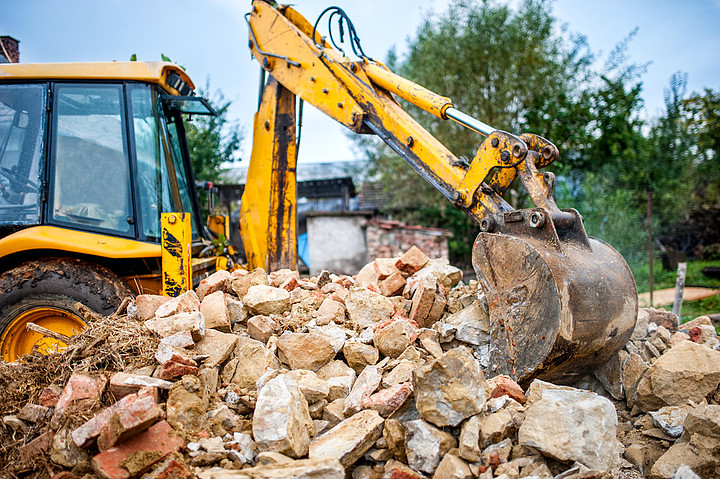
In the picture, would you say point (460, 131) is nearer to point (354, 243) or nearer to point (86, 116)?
point (354, 243)

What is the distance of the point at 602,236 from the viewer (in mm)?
8914

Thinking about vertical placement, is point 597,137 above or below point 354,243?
above

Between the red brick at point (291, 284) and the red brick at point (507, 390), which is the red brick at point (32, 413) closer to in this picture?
the red brick at point (291, 284)

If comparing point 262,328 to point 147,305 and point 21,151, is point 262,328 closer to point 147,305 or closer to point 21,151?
point 147,305

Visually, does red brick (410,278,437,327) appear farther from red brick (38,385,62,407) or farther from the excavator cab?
red brick (38,385,62,407)

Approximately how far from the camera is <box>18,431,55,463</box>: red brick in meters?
2.17

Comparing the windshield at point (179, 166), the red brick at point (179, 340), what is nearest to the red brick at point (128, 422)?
the red brick at point (179, 340)

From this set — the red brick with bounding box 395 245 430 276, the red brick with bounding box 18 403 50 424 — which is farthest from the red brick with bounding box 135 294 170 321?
the red brick with bounding box 395 245 430 276

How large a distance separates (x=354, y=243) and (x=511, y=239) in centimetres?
953

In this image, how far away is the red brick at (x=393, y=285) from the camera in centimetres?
379

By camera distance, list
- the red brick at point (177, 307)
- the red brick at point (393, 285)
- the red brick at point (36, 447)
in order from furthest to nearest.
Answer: the red brick at point (393, 285)
the red brick at point (177, 307)
the red brick at point (36, 447)

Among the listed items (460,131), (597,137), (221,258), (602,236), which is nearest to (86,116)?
(221,258)

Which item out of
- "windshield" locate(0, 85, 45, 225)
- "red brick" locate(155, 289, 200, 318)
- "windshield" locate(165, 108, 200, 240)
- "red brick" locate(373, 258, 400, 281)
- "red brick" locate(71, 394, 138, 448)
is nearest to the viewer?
"red brick" locate(71, 394, 138, 448)

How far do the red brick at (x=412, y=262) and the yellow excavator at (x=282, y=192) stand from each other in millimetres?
828
